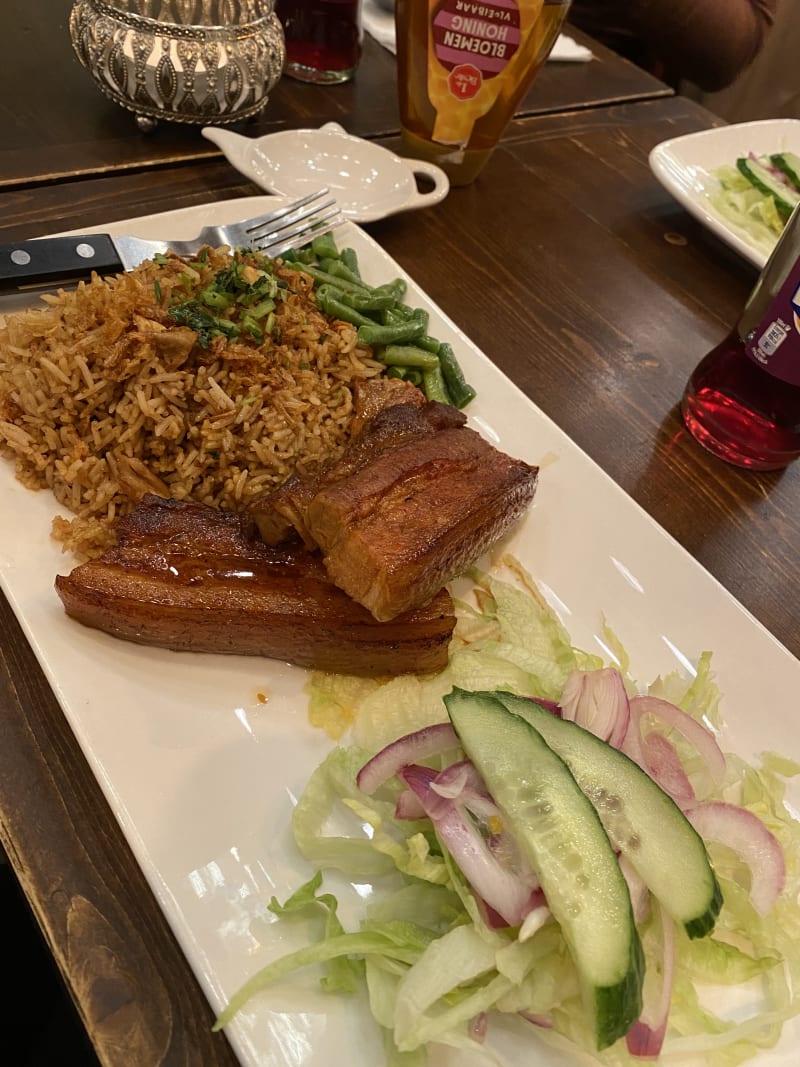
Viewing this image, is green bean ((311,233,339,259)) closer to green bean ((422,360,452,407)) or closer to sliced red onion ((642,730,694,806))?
green bean ((422,360,452,407))

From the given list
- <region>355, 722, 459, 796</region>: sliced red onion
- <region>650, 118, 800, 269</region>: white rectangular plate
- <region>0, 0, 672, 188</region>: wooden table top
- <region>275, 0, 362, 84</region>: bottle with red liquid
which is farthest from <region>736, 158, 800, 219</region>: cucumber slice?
<region>355, 722, 459, 796</region>: sliced red onion

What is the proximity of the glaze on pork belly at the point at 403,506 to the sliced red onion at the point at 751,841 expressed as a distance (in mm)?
702

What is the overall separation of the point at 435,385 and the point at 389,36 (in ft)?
9.37

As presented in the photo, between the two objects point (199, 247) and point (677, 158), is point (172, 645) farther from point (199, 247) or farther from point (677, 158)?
point (677, 158)

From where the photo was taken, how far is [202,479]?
6.49ft

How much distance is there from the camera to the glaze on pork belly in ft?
5.49

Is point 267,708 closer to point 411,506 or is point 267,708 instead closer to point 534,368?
point 411,506

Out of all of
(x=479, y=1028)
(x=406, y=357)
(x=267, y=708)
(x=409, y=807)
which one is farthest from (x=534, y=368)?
(x=479, y=1028)

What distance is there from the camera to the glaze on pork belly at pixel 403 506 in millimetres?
1675

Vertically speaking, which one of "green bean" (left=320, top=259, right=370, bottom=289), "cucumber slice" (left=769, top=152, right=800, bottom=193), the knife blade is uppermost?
"cucumber slice" (left=769, top=152, right=800, bottom=193)

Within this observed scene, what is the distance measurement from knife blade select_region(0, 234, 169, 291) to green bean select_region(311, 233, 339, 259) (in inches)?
20.3

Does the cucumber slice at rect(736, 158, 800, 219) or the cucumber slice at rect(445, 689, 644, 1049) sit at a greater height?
the cucumber slice at rect(736, 158, 800, 219)

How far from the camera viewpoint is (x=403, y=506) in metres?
1.79

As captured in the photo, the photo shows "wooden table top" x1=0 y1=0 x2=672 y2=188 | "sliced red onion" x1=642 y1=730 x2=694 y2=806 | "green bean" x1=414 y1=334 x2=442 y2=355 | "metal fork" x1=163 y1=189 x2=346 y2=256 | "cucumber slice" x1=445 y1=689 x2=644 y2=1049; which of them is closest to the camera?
"cucumber slice" x1=445 y1=689 x2=644 y2=1049
